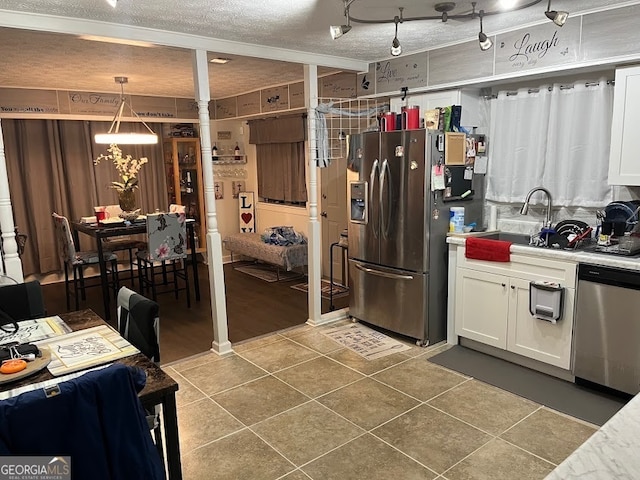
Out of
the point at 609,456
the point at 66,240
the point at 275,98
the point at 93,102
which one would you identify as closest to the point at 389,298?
the point at 275,98

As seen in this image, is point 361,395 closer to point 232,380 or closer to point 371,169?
point 232,380

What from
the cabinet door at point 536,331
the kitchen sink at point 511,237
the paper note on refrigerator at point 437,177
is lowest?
the cabinet door at point 536,331

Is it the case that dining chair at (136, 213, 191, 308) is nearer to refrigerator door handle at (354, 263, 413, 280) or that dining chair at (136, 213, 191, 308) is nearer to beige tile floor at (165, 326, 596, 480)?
beige tile floor at (165, 326, 596, 480)

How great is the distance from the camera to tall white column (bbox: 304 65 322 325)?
414 centimetres

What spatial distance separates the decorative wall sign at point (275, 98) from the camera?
5.62 m

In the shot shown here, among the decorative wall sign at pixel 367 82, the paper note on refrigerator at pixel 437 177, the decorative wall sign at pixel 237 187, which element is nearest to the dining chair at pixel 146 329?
the paper note on refrigerator at pixel 437 177

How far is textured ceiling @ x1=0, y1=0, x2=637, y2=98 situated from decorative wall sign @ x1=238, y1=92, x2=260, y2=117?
853 mm

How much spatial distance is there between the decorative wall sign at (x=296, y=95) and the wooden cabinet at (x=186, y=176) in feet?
6.85

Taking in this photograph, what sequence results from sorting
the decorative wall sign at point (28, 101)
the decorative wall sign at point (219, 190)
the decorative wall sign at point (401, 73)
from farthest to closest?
the decorative wall sign at point (219, 190) → the decorative wall sign at point (28, 101) → the decorative wall sign at point (401, 73)

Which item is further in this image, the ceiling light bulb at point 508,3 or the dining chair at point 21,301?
the dining chair at point 21,301

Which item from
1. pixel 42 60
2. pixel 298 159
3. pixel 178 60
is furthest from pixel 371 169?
pixel 42 60

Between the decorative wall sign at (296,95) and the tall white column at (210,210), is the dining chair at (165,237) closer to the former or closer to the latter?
the tall white column at (210,210)

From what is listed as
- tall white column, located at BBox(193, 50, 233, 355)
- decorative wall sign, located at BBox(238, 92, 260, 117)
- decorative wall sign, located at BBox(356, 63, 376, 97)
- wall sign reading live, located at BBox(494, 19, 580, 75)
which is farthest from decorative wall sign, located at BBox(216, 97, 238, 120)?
wall sign reading live, located at BBox(494, 19, 580, 75)

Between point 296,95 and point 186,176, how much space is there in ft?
8.14
